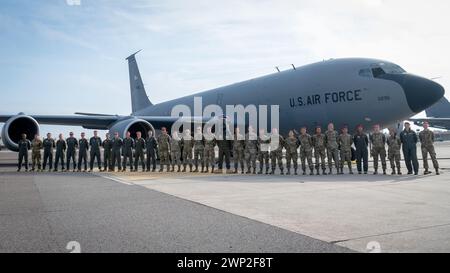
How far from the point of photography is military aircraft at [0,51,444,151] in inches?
477

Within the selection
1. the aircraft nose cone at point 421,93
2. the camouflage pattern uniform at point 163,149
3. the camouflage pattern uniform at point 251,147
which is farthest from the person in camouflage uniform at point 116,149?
the aircraft nose cone at point 421,93

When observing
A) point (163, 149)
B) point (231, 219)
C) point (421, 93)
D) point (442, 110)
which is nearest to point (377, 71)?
point (421, 93)

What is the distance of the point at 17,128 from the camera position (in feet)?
52.4

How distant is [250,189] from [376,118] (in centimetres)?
694

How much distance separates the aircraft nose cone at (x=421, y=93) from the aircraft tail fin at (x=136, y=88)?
2257 cm

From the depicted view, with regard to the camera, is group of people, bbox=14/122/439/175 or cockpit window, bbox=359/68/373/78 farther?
cockpit window, bbox=359/68/373/78

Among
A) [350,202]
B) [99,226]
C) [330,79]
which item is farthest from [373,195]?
[330,79]

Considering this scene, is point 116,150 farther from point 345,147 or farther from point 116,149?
point 345,147

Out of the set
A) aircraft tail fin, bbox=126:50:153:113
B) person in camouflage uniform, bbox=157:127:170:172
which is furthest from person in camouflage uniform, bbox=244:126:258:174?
aircraft tail fin, bbox=126:50:153:113

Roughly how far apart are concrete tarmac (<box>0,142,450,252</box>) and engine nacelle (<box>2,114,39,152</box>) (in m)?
8.44

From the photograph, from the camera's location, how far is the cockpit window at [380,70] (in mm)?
12695

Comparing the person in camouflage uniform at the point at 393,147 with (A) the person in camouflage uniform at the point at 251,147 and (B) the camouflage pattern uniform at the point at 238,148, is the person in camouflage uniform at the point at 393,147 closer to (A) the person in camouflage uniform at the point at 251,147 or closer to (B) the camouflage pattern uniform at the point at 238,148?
(A) the person in camouflage uniform at the point at 251,147

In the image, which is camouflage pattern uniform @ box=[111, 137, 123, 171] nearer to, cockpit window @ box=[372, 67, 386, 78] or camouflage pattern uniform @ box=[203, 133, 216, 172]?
camouflage pattern uniform @ box=[203, 133, 216, 172]
